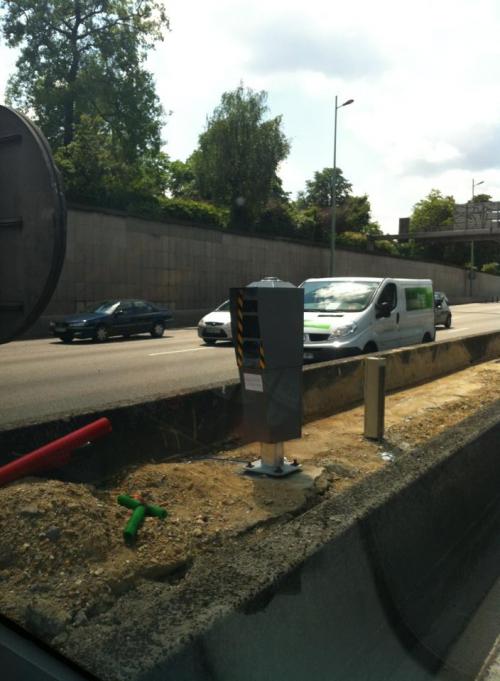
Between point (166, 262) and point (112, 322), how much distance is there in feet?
38.2

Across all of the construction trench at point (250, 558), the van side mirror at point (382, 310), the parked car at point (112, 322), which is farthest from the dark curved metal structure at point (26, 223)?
the parked car at point (112, 322)

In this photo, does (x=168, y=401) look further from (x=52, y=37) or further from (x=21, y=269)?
(x=52, y=37)

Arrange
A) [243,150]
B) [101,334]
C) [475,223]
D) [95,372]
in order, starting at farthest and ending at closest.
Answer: [475,223], [243,150], [101,334], [95,372]

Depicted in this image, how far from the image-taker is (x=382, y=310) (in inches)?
473

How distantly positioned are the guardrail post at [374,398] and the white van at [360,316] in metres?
4.39

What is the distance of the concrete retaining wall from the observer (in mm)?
→ 27625

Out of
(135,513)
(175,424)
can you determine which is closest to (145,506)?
(135,513)

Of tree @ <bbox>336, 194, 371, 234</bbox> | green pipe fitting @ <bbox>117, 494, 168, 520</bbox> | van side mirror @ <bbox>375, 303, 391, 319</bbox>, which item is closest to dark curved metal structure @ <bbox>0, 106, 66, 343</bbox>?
green pipe fitting @ <bbox>117, 494, 168, 520</bbox>

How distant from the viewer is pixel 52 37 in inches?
1615

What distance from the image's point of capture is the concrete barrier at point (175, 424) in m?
4.64

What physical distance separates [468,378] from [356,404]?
3457 mm

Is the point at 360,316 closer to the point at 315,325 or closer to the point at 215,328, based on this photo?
the point at 315,325

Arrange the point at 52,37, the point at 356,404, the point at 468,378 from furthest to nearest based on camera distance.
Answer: the point at 52,37, the point at 468,378, the point at 356,404

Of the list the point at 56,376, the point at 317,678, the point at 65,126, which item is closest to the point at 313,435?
the point at 317,678
